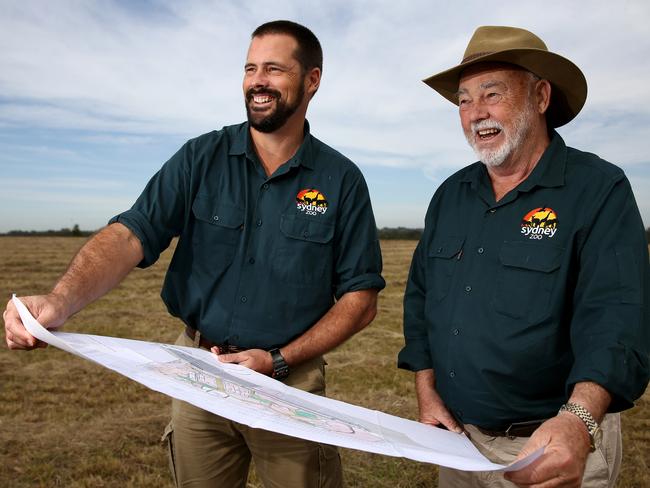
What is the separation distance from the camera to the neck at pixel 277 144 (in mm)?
2988

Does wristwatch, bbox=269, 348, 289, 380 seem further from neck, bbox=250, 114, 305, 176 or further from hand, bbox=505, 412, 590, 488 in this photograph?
hand, bbox=505, 412, 590, 488

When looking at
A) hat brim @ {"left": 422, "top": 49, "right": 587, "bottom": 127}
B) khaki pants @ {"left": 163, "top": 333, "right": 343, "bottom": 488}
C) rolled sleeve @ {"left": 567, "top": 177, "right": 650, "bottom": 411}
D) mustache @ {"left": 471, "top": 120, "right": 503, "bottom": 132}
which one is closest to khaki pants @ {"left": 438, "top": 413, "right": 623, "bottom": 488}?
rolled sleeve @ {"left": 567, "top": 177, "right": 650, "bottom": 411}

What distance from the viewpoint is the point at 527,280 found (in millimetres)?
2301

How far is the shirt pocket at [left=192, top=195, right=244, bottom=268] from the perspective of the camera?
9.52 feet

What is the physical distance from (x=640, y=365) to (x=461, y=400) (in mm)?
732

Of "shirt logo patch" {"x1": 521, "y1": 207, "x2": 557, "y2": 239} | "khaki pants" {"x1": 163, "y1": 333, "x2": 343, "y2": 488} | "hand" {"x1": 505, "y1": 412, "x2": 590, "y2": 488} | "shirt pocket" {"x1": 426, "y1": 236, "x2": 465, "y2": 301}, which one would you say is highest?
"shirt logo patch" {"x1": 521, "y1": 207, "x2": 557, "y2": 239}

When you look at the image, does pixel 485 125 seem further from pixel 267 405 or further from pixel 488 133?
pixel 267 405

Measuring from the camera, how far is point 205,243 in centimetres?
292

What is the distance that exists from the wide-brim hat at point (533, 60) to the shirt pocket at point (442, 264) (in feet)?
2.52

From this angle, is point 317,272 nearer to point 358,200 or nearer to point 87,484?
point 358,200

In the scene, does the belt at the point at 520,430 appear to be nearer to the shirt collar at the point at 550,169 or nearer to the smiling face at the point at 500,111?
the shirt collar at the point at 550,169

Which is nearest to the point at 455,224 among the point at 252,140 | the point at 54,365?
the point at 252,140

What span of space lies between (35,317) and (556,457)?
5.61ft

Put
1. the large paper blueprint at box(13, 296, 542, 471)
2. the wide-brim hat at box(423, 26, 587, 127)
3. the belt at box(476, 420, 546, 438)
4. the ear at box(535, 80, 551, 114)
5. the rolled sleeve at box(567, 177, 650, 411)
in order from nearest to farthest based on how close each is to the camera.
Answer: the large paper blueprint at box(13, 296, 542, 471), the rolled sleeve at box(567, 177, 650, 411), the belt at box(476, 420, 546, 438), the wide-brim hat at box(423, 26, 587, 127), the ear at box(535, 80, 551, 114)
